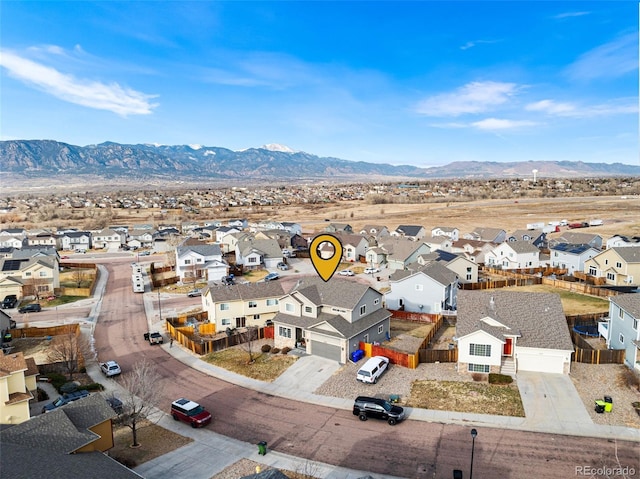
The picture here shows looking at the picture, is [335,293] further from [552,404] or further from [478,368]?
[552,404]

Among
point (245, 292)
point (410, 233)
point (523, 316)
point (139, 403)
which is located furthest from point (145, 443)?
point (410, 233)

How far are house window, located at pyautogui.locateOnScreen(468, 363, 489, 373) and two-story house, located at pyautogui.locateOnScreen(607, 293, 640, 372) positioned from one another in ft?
36.1

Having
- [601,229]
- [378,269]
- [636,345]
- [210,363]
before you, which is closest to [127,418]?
[210,363]

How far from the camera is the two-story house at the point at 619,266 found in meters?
61.1

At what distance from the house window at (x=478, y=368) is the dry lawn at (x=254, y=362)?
1443 centimetres

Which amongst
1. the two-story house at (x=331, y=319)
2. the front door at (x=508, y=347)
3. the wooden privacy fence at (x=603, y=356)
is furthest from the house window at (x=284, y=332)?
the wooden privacy fence at (x=603, y=356)

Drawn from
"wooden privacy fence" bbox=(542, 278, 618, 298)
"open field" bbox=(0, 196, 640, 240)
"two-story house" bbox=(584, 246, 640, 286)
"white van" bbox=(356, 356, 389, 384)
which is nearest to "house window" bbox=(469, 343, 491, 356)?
"white van" bbox=(356, 356, 389, 384)

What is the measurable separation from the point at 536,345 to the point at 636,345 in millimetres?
7045

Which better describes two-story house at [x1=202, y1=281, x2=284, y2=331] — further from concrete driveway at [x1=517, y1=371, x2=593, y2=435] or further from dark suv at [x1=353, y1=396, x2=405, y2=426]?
concrete driveway at [x1=517, y1=371, x2=593, y2=435]

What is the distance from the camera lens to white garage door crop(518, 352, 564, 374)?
3475cm

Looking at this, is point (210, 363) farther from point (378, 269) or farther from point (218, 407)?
point (378, 269)

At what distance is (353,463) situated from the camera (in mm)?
24297

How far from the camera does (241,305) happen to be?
156 ft

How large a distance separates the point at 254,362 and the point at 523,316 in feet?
75.0
